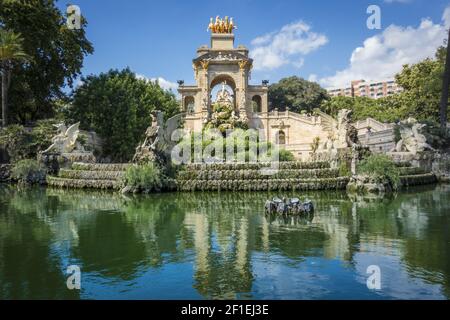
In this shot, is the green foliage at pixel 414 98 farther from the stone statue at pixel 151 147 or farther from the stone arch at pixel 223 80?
the stone statue at pixel 151 147

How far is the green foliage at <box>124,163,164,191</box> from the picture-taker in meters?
18.8

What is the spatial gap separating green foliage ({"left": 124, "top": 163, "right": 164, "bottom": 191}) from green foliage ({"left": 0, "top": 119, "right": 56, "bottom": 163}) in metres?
11.2

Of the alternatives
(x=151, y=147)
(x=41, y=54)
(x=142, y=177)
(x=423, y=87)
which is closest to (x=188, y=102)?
(x=41, y=54)

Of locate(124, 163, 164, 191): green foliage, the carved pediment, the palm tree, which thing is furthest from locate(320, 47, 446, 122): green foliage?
the palm tree

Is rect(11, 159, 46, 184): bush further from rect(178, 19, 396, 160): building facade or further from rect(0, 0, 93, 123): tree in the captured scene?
rect(178, 19, 396, 160): building facade

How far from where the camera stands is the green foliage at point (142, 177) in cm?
1875

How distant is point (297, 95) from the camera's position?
7581 cm

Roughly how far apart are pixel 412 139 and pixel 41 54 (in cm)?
2789

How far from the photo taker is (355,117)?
5853 cm

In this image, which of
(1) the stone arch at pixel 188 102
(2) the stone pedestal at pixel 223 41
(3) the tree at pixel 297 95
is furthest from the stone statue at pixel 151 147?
(3) the tree at pixel 297 95

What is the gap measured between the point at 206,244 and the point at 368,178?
37.4 feet

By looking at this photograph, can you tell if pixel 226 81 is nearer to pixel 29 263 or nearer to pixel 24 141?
pixel 24 141

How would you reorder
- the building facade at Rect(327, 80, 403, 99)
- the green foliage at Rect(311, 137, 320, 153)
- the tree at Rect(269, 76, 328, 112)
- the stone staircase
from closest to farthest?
the stone staircase, the green foliage at Rect(311, 137, 320, 153), the tree at Rect(269, 76, 328, 112), the building facade at Rect(327, 80, 403, 99)
